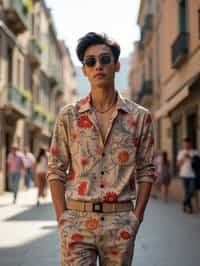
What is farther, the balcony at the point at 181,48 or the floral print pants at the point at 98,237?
the balcony at the point at 181,48

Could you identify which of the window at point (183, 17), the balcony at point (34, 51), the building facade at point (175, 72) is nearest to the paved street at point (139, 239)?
the building facade at point (175, 72)

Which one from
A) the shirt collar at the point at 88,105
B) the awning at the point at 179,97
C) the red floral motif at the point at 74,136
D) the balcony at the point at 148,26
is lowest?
the red floral motif at the point at 74,136

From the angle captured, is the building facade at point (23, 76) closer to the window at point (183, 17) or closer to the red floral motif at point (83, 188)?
the window at point (183, 17)

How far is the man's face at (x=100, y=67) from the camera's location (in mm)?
2600

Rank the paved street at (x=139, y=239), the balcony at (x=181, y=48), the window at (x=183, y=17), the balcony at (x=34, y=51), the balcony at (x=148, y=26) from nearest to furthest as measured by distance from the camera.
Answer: the paved street at (x=139, y=239), the balcony at (x=181, y=48), the window at (x=183, y=17), the balcony at (x=148, y=26), the balcony at (x=34, y=51)

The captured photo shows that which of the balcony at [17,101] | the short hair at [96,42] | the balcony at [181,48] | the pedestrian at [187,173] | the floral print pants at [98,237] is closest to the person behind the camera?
the floral print pants at [98,237]

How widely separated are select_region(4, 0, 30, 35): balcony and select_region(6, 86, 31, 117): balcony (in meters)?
2.80

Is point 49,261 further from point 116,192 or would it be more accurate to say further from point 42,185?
point 42,185

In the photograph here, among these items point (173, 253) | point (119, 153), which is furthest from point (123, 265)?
point (173, 253)

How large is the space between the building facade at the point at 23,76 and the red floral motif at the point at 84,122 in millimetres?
16756

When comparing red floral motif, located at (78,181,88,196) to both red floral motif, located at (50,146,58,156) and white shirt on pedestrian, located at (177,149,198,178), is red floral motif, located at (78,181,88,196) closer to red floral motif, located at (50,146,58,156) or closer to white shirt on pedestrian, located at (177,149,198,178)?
red floral motif, located at (50,146,58,156)

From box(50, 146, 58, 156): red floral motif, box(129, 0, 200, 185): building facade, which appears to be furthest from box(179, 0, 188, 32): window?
box(50, 146, 58, 156): red floral motif

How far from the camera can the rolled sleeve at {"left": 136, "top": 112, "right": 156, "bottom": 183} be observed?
2.63 meters

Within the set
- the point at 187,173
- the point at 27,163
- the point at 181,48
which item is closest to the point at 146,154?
the point at 187,173
